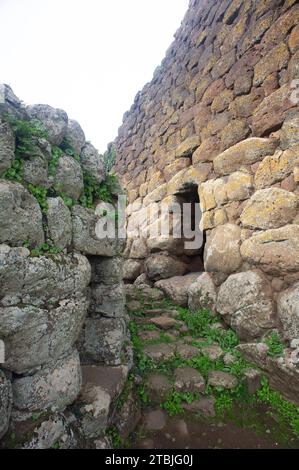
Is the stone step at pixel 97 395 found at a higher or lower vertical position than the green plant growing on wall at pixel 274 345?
lower

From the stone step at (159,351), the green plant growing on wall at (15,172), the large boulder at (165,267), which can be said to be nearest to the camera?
the green plant growing on wall at (15,172)

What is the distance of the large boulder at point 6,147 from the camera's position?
1662 millimetres

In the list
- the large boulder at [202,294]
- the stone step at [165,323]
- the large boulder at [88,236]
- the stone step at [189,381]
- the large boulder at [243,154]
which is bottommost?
the stone step at [189,381]

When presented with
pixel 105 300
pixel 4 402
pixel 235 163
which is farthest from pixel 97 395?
pixel 235 163

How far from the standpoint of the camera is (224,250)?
11.7ft

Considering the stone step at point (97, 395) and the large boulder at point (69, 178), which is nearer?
the stone step at point (97, 395)

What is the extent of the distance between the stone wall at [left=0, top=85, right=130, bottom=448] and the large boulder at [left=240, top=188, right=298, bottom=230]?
2104 mm

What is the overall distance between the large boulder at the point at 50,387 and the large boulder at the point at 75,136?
1949 millimetres

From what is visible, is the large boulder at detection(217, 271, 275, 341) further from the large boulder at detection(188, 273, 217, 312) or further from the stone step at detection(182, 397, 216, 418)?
the stone step at detection(182, 397, 216, 418)

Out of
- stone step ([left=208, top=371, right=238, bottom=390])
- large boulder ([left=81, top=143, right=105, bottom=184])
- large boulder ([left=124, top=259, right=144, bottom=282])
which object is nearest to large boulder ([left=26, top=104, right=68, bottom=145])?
large boulder ([left=81, top=143, right=105, bottom=184])

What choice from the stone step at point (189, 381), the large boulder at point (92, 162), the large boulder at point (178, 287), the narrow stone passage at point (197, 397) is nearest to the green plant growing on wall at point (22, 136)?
the large boulder at point (92, 162)

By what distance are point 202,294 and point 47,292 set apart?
8.31 ft

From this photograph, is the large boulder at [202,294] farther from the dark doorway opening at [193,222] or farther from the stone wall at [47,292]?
the stone wall at [47,292]

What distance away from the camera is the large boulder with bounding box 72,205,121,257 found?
2.19 meters
